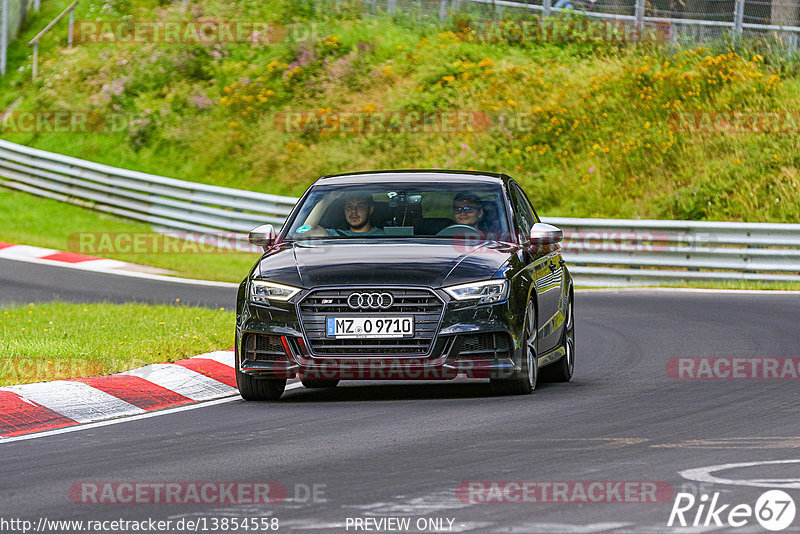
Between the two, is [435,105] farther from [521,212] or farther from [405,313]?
[405,313]

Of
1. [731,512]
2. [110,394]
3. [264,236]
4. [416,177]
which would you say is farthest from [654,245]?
[731,512]

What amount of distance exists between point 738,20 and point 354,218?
80.7 ft

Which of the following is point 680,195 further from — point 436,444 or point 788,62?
point 436,444

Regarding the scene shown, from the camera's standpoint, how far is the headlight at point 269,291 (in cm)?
959

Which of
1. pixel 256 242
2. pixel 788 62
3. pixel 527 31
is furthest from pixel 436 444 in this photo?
pixel 527 31

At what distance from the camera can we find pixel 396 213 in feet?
35.1

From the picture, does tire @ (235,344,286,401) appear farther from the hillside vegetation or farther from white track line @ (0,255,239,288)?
the hillside vegetation

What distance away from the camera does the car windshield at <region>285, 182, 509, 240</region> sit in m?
10.6

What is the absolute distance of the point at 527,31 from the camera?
3619cm

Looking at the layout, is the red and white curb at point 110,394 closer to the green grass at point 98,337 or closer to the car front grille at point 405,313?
the green grass at point 98,337

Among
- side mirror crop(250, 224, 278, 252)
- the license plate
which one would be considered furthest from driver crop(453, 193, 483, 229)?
the license plate

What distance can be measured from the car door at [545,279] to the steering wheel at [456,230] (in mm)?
385

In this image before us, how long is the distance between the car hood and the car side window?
60 centimetres

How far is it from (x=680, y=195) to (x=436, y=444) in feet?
68.4
